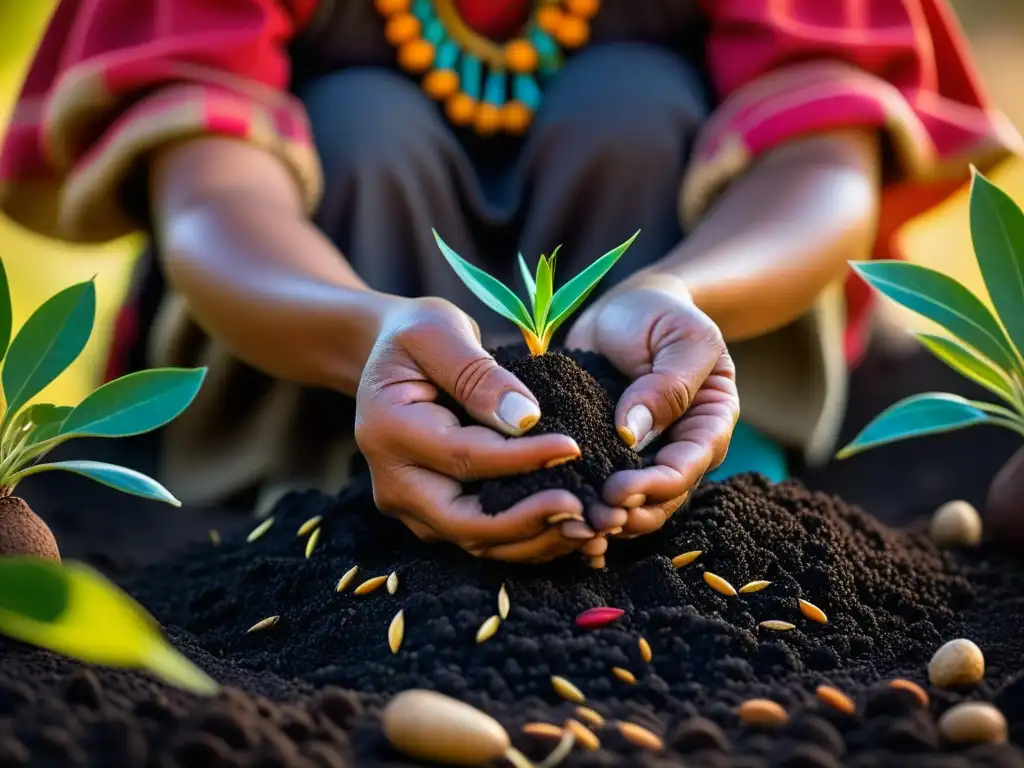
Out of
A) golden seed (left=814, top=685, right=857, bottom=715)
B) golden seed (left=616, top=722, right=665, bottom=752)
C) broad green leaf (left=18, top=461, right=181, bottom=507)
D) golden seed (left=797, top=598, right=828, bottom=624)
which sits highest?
broad green leaf (left=18, top=461, right=181, bottom=507)

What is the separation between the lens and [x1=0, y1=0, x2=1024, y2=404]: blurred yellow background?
8.78ft

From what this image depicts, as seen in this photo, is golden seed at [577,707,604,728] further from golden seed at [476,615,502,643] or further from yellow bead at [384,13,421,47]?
yellow bead at [384,13,421,47]

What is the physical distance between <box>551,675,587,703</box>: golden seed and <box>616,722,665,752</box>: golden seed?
0.07m

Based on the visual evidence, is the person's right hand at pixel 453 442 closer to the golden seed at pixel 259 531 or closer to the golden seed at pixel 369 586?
the golden seed at pixel 369 586

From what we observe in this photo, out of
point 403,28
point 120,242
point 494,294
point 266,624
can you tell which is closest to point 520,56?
point 403,28

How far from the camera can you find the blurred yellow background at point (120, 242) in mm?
2676

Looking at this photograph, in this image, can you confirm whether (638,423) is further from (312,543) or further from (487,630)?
(312,543)

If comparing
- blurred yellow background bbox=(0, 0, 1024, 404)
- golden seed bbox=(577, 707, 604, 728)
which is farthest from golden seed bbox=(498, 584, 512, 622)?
blurred yellow background bbox=(0, 0, 1024, 404)

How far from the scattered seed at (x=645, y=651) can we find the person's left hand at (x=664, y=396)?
0.27 ft

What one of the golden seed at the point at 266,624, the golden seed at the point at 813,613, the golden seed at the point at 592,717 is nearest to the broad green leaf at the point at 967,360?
the golden seed at the point at 813,613

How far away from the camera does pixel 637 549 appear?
3.19 ft

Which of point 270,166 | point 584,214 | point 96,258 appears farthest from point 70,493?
point 96,258

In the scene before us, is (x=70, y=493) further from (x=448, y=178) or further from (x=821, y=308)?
(x=821, y=308)

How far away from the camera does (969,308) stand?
107cm
